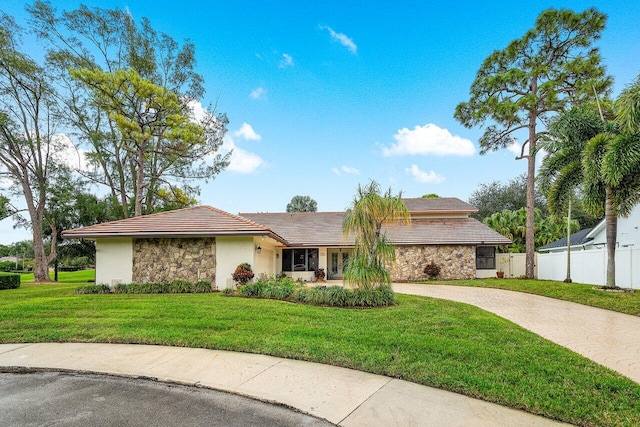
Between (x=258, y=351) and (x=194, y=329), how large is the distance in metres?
2.09

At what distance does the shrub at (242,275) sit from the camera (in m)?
13.4

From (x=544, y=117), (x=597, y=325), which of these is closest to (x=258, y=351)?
(x=597, y=325)

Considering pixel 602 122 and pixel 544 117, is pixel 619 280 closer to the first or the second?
pixel 602 122

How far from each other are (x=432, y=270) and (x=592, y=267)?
7.59m

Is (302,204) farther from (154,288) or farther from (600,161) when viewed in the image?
(600,161)

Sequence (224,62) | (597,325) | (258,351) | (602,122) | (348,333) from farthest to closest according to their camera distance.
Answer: (224,62)
(602,122)
(597,325)
(348,333)
(258,351)

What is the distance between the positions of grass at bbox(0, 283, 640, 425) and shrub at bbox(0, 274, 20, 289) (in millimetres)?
9354

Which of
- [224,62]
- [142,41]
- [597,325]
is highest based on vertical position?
[142,41]

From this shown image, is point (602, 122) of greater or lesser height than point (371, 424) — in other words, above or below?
above

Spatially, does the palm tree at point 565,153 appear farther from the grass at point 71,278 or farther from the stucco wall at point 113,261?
the grass at point 71,278

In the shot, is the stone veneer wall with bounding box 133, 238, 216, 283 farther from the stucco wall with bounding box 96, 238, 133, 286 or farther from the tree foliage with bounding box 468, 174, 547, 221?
the tree foliage with bounding box 468, 174, 547, 221

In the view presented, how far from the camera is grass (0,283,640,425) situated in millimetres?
3863

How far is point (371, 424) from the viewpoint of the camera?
10.7 feet

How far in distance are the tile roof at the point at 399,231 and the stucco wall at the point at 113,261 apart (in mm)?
9059
